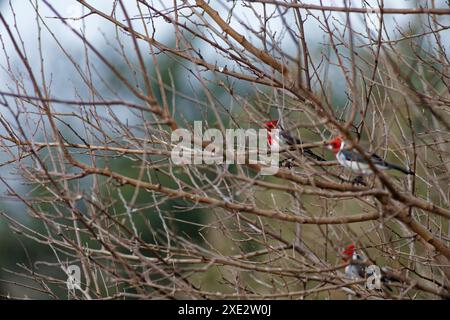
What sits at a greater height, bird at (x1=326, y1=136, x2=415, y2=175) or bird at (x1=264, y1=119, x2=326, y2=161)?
bird at (x1=264, y1=119, x2=326, y2=161)

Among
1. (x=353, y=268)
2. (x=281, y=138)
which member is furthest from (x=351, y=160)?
(x=281, y=138)

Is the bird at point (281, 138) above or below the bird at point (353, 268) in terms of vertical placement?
above

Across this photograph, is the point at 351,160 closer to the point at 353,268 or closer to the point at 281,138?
the point at 353,268

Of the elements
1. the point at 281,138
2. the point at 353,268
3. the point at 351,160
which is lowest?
the point at 353,268

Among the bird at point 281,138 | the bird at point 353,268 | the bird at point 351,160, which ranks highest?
the bird at point 281,138

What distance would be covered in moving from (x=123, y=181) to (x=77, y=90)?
124 centimetres

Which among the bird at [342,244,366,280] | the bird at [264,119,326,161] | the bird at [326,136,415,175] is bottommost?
the bird at [342,244,366,280]

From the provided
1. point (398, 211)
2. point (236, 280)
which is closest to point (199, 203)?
point (236, 280)

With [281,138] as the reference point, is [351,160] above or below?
below

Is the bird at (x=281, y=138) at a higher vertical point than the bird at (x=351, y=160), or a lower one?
higher

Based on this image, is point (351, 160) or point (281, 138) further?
point (281, 138)

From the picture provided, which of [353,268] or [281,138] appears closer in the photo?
[353,268]

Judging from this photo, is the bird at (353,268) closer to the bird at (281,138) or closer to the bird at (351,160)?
the bird at (351,160)

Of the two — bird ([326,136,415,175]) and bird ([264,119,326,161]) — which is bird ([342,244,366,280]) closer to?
bird ([326,136,415,175])
